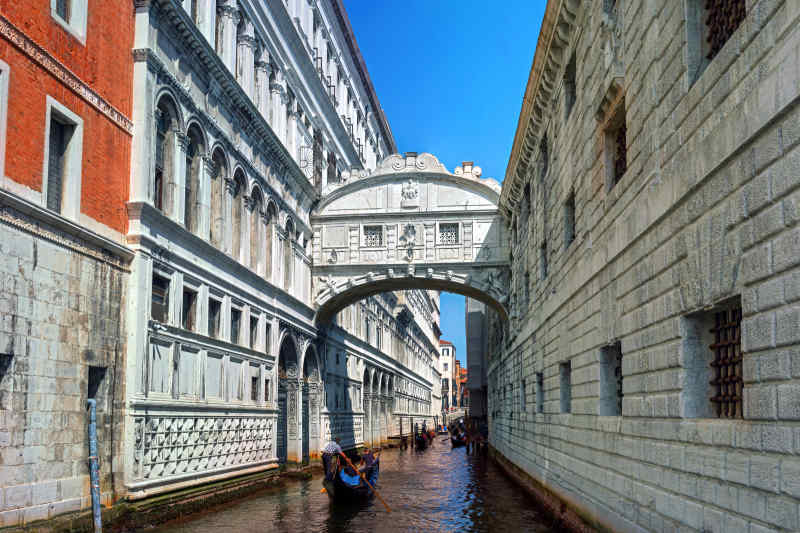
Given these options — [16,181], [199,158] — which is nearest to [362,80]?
[199,158]

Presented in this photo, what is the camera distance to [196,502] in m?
16.5

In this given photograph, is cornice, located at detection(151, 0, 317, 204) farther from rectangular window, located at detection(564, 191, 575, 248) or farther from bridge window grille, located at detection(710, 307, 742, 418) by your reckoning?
bridge window grille, located at detection(710, 307, 742, 418)

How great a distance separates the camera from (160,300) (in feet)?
51.4

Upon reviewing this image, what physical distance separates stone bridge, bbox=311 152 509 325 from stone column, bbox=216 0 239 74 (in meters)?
8.89

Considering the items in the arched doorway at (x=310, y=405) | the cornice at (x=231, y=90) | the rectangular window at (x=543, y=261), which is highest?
the cornice at (x=231, y=90)

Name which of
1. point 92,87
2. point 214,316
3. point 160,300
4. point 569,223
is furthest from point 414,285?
point 92,87

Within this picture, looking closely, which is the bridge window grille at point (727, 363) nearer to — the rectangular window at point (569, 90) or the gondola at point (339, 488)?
the rectangular window at point (569, 90)

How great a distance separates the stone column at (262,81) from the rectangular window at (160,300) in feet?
25.5

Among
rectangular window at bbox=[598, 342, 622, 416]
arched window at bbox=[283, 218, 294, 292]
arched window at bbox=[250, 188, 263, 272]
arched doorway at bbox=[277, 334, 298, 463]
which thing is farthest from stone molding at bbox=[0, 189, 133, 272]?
arched doorway at bbox=[277, 334, 298, 463]

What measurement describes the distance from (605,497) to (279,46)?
57.6 ft

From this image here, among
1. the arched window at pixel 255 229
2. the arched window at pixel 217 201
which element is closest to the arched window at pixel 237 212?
the arched window at pixel 217 201

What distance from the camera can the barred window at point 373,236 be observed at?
27891 mm

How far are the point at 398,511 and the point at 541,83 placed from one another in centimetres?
962

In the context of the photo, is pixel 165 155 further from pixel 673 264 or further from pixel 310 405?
pixel 310 405
